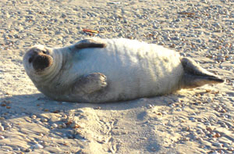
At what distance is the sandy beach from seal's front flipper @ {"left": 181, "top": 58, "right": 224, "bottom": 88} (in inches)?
7.2

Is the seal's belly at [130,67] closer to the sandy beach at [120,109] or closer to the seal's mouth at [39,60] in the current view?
the sandy beach at [120,109]

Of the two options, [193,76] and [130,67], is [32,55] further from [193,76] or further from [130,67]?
[193,76]

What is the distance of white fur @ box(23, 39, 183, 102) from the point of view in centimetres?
562

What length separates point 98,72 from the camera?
5570mm

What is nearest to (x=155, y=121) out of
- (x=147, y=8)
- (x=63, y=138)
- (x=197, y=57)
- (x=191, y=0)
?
(x=63, y=138)

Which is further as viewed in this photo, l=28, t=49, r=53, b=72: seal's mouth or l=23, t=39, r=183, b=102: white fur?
l=23, t=39, r=183, b=102: white fur

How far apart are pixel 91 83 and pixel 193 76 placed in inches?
71.8

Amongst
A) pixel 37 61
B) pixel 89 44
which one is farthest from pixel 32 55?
pixel 89 44

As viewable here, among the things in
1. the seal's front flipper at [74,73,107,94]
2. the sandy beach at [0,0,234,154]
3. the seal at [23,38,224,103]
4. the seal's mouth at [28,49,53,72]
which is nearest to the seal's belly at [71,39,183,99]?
the seal at [23,38,224,103]

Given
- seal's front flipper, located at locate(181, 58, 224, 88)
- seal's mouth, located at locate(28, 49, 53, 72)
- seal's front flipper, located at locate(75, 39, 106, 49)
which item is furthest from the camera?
seal's front flipper, located at locate(181, 58, 224, 88)

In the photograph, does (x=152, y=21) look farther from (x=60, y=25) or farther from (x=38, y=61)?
(x=38, y=61)

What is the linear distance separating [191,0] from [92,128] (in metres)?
10.0

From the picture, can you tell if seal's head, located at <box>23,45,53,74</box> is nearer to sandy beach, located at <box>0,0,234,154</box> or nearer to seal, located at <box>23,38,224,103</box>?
seal, located at <box>23,38,224,103</box>

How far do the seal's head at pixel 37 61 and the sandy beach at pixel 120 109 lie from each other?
529 mm
